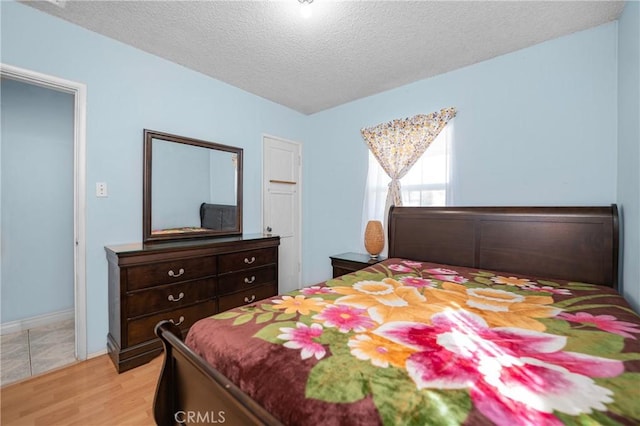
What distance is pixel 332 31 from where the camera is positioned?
2.07 m

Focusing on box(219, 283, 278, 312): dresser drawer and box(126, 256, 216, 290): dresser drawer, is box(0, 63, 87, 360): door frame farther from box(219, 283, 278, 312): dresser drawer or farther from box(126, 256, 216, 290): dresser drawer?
box(219, 283, 278, 312): dresser drawer

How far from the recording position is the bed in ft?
2.18

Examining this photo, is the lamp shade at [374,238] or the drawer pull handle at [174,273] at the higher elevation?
the lamp shade at [374,238]

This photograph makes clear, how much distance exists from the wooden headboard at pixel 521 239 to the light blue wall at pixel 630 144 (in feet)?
0.32

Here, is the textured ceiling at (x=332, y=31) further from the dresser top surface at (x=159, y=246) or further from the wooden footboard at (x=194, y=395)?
the wooden footboard at (x=194, y=395)

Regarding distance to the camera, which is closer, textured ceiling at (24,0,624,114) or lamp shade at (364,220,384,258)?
textured ceiling at (24,0,624,114)

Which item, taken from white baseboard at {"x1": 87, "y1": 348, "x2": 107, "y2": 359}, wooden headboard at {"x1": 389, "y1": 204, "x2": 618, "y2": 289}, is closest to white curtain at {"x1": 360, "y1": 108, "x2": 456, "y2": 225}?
wooden headboard at {"x1": 389, "y1": 204, "x2": 618, "y2": 289}

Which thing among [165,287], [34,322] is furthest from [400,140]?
[34,322]

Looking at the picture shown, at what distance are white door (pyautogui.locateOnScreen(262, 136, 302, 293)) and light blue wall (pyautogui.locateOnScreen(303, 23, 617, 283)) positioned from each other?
1.31m

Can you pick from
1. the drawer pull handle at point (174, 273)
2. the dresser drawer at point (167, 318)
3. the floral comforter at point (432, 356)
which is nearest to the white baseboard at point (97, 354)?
the dresser drawer at point (167, 318)

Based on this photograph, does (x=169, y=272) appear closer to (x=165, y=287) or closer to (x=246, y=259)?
(x=165, y=287)

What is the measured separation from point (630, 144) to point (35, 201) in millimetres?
4880

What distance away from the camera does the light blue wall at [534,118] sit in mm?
2012

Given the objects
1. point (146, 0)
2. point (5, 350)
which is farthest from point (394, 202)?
point (5, 350)
